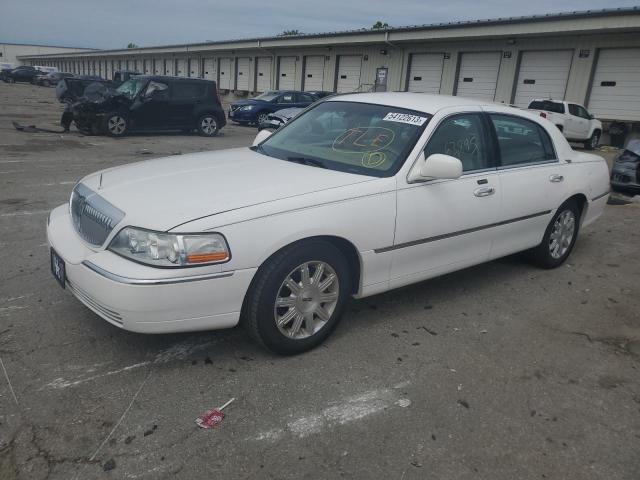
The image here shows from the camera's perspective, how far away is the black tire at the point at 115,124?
14.6m

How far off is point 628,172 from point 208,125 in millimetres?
11727

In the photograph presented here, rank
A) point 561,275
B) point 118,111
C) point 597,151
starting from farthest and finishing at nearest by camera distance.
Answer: point 597,151
point 118,111
point 561,275

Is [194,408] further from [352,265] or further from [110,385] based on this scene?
[352,265]

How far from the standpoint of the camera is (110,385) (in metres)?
2.92

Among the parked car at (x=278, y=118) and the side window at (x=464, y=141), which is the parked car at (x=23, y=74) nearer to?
the parked car at (x=278, y=118)

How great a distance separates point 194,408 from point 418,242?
1.86 meters

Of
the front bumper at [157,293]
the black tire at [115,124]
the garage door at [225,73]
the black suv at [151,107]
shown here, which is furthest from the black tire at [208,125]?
the garage door at [225,73]

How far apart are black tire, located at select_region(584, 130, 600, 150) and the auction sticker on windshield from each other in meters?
16.9

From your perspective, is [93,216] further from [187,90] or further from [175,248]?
[187,90]

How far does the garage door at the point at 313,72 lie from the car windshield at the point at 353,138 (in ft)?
93.3

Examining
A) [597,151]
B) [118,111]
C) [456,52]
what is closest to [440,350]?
[118,111]

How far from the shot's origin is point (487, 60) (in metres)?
22.8

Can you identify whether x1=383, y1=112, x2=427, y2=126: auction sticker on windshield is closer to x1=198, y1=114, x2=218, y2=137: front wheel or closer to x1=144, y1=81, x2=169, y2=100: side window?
x1=144, y1=81, x2=169, y2=100: side window

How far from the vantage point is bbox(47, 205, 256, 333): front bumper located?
2779 millimetres
